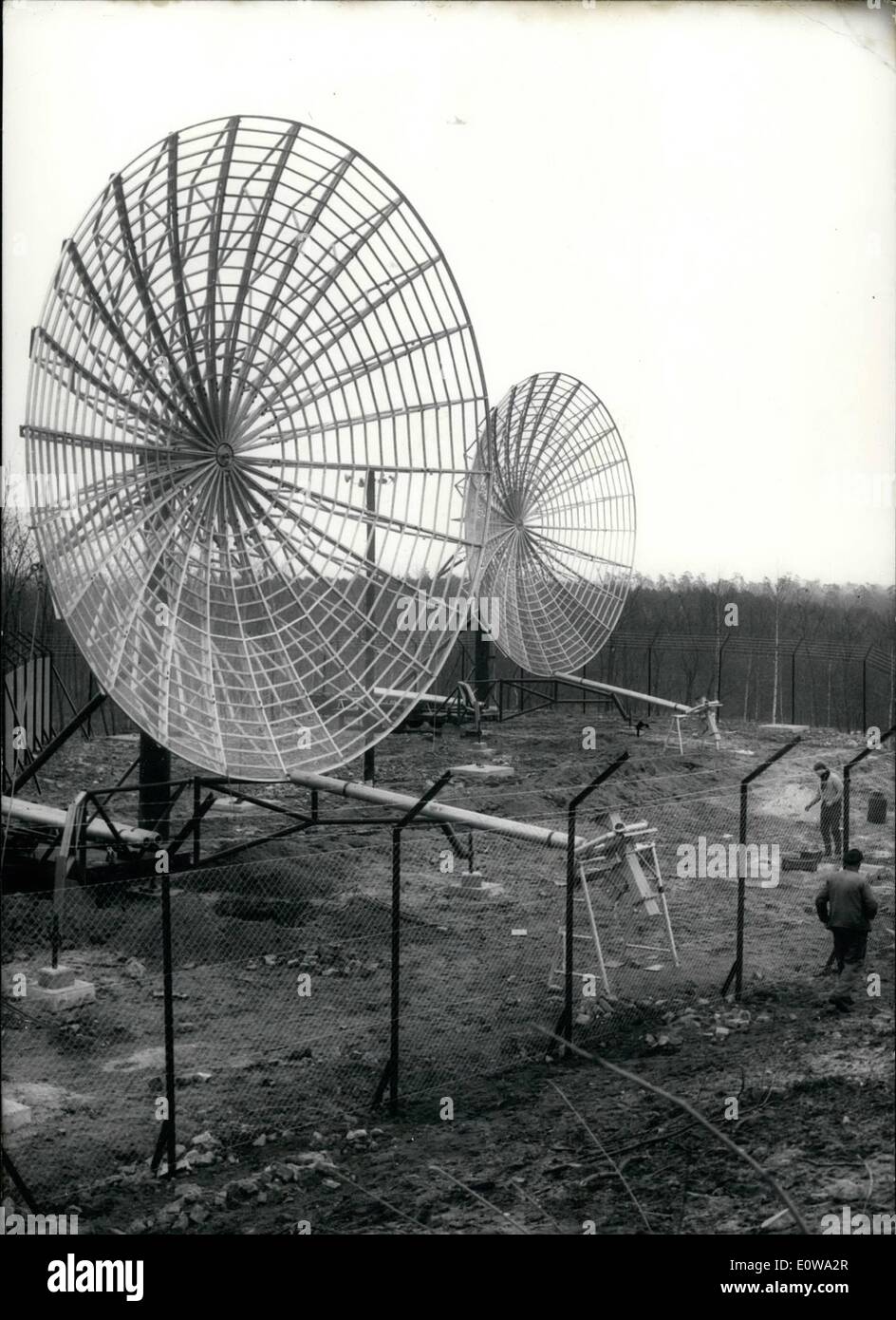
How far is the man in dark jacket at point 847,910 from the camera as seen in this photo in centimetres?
1216

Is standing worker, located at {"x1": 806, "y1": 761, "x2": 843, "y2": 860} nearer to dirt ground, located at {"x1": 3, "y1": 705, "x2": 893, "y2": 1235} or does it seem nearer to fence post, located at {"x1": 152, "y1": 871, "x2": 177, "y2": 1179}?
dirt ground, located at {"x1": 3, "y1": 705, "x2": 893, "y2": 1235}

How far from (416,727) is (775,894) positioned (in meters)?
9.49

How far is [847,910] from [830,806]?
526cm

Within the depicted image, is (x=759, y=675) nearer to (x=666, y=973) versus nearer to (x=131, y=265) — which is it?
(x=666, y=973)

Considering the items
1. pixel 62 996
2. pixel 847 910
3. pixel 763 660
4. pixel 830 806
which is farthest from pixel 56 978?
pixel 763 660

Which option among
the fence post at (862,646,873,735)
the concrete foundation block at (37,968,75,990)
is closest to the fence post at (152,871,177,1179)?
the concrete foundation block at (37,968,75,990)

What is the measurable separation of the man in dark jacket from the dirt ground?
0.29m

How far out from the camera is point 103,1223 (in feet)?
24.5

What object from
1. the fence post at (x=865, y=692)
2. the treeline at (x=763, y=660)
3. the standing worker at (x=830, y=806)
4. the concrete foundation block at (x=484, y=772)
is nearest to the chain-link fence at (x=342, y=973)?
the standing worker at (x=830, y=806)

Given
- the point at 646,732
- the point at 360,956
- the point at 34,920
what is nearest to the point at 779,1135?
the point at 360,956

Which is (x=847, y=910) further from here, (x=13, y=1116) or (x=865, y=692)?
(x=865, y=692)

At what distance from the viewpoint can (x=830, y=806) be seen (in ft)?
56.9

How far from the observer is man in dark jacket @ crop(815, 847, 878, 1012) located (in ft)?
39.9
